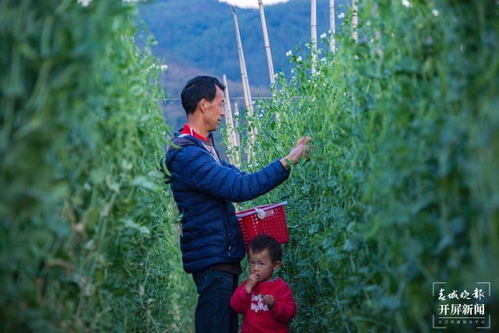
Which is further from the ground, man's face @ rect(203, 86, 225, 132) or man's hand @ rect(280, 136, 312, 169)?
man's face @ rect(203, 86, 225, 132)

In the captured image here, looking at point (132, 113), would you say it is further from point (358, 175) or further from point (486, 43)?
point (486, 43)

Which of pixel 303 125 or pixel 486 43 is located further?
pixel 303 125

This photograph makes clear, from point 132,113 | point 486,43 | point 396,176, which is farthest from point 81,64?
point 486,43

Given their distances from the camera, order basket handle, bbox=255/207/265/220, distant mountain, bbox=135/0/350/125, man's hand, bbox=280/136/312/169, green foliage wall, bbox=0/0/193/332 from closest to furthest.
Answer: green foliage wall, bbox=0/0/193/332
man's hand, bbox=280/136/312/169
basket handle, bbox=255/207/265/220
distant mountain, bbox=135/0/350/125

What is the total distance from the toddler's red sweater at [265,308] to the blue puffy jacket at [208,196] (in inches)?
8.8

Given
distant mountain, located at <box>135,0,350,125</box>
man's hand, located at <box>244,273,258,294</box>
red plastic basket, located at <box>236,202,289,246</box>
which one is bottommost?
man's hand, located at <box>244,273,258,294</box>

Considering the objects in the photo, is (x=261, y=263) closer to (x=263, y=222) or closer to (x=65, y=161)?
(x=263, y=222)

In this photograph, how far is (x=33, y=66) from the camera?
1890 millimetres

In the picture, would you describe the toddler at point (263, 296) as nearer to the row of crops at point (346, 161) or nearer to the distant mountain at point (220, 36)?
the row of crops at point (346, 161)

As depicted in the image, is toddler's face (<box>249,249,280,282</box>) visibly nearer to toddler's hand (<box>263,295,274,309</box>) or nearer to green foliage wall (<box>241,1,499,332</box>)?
toddler's hand (<box>263,295,274,309</box>)

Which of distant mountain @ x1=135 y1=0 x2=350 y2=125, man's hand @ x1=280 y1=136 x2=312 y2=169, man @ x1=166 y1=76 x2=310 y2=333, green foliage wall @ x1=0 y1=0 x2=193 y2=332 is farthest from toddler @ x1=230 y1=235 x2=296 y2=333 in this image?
distant mountain @ x1=135 y1=0 x2=350 y2=125

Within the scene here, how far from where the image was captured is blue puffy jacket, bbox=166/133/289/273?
13.0 ft

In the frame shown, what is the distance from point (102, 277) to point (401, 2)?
53.9 inches

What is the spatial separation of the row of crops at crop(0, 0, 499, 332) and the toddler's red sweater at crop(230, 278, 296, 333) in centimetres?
107
